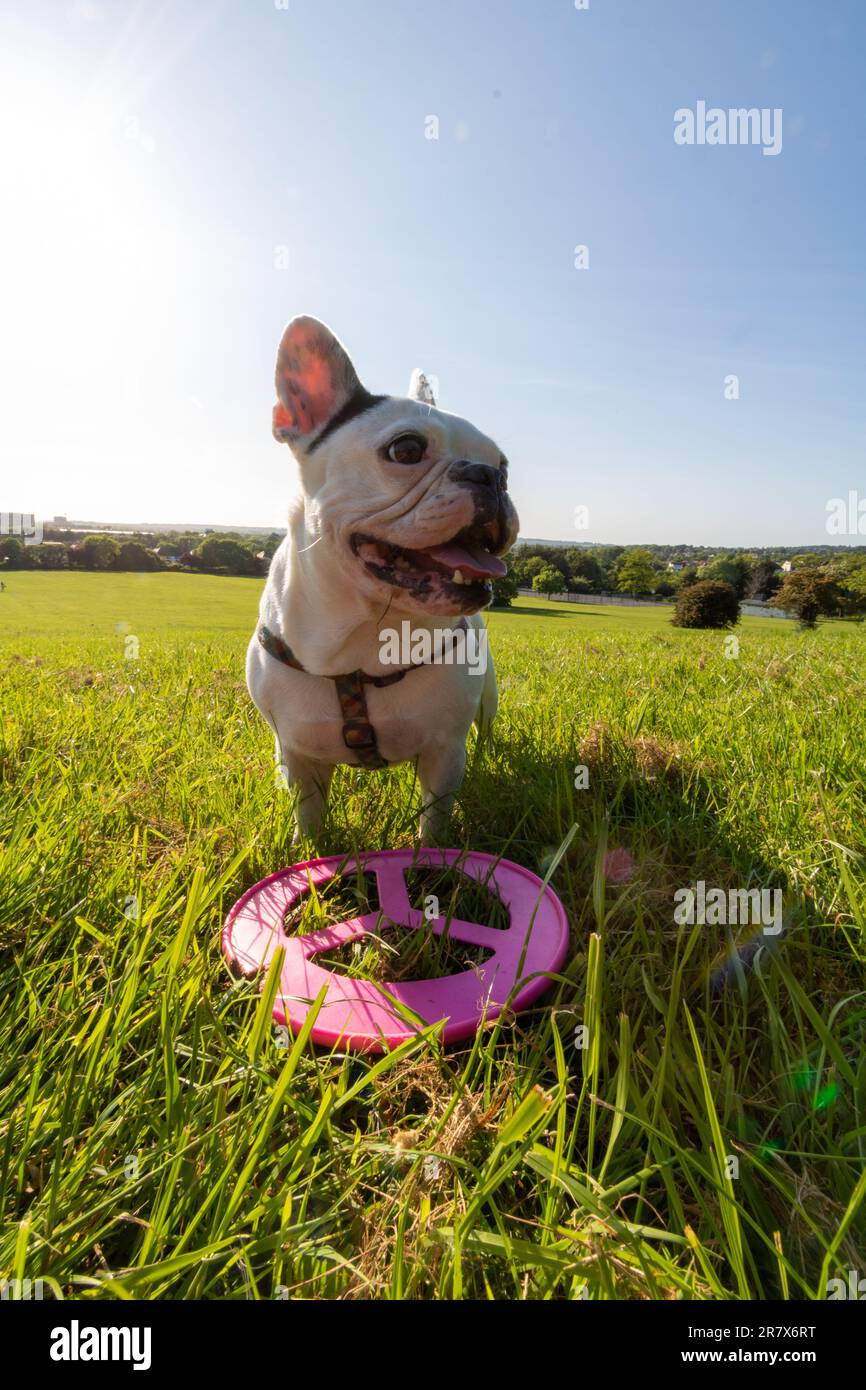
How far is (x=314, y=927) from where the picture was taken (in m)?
2.21

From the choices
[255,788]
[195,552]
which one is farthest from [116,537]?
[255,788]

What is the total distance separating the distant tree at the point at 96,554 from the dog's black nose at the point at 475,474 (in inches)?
2228

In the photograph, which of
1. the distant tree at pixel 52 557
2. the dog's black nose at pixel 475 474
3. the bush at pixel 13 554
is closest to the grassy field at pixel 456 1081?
the dog's black nose at pixel 475 474

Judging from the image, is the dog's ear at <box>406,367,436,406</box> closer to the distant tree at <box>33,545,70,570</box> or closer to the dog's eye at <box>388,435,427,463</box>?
the dog's eye at <box>388,435,427,463</box>

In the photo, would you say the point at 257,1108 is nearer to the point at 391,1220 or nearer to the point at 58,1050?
the point at 391,1220

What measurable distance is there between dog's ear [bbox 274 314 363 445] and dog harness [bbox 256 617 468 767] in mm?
981

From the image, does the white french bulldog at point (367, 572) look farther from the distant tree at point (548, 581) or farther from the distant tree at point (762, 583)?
the distant tree at point (548, 581)

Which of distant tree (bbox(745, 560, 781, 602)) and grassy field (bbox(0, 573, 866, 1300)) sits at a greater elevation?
distant tree (bbox(745, 560, 781, 602))

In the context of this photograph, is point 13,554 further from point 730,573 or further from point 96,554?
point 730,573

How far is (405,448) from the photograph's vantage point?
2.67m

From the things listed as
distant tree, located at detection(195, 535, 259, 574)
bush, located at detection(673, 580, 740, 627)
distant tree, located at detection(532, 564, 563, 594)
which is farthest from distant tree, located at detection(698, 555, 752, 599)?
distant tree, located at detection(195, 535, 259, 574)

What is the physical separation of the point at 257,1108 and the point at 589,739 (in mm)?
2959

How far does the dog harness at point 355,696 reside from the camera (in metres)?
2.84

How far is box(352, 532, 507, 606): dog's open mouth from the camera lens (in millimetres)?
2633
